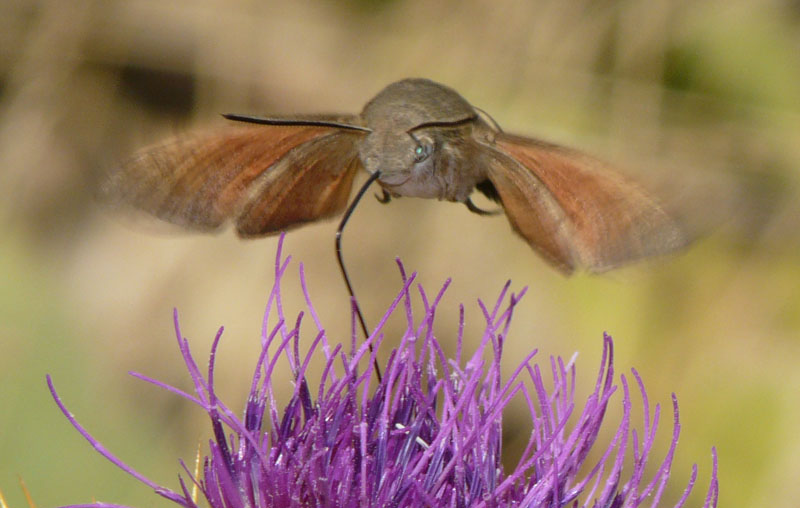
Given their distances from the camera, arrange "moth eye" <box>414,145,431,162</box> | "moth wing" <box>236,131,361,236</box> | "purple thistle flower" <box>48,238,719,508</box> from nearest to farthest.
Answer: "purple thistle flower" <box>48,238,719,508</box>
"moth eye" <box>414,145,431,162</box>
"moth wing" <box>236,131,361,236</box>

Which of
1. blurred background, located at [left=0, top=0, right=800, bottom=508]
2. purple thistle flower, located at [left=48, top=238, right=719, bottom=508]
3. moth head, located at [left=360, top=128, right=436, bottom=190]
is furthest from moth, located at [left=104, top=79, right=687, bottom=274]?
blurred background, located at [left=0, top=0, right=800, bottom=508]

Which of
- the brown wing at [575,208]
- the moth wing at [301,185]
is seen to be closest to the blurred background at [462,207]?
the moth wing at [301,185]

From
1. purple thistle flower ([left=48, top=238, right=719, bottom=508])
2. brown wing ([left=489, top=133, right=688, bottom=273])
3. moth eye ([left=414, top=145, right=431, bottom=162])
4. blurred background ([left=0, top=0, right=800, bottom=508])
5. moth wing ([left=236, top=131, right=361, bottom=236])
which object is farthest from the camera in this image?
blurred background ([left=0, top=0, right=800, bottom=508])

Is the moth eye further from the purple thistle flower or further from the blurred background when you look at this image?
the blurred background

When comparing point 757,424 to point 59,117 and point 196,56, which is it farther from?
point 59,117

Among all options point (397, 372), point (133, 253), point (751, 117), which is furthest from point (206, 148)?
point (751, 117)

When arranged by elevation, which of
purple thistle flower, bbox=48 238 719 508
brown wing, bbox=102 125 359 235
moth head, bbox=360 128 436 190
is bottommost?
purple thistle flower, bbox=48 238 719 508

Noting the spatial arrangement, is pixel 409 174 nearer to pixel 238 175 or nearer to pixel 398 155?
pixel 398 155

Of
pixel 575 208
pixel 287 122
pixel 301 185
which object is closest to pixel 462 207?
pixel 301 185

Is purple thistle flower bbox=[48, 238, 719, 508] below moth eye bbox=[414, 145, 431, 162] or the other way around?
below
